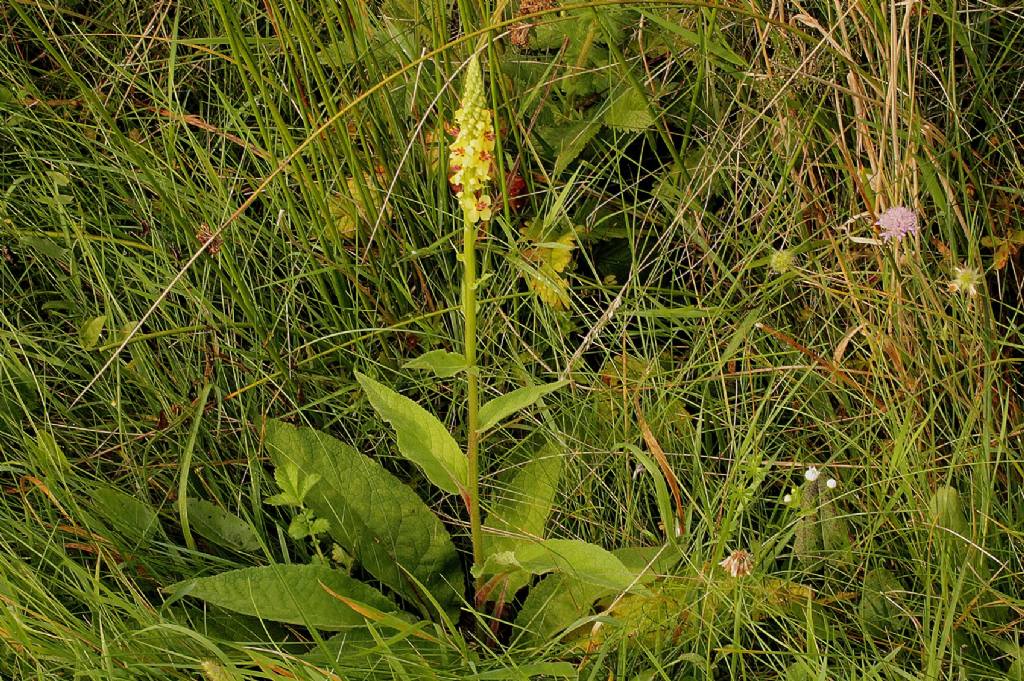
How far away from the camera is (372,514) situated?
4.88 feet

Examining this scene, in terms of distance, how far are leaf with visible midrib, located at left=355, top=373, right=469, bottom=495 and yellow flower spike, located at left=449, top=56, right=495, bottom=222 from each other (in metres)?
0.34

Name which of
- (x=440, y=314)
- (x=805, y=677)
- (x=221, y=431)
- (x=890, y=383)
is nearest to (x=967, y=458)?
(x=890, y=383)

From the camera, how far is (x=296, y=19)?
4.71ft

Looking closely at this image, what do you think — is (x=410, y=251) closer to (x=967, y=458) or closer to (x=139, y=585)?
(x=139, y=585)

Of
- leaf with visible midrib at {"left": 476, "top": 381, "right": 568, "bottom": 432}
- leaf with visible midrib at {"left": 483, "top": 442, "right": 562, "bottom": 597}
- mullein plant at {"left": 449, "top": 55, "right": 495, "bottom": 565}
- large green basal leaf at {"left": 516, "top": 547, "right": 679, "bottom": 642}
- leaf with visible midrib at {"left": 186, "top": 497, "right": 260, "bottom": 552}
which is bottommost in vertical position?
large green basal leaf at {"left": 516, "top": 547, "right": 679, "bottom": 642}

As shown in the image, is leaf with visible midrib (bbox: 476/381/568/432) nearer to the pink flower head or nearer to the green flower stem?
the green flower stem

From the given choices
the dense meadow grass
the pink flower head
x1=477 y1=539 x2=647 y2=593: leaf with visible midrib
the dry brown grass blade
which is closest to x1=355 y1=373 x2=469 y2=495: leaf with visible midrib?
the dense meadow grass

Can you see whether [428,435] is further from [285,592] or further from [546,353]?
[546,353]

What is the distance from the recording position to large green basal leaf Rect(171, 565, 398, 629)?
1.28 metres

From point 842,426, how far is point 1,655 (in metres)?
1.21

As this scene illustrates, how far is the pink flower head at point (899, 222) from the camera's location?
1359 mm

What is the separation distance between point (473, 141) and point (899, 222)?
0.67m

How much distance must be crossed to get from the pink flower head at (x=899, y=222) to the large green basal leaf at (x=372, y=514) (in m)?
0.78

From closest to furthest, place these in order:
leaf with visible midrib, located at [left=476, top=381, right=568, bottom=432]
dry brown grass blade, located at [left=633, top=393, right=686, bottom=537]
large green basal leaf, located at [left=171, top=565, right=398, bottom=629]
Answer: leaf with visible midrib, located at [left=476, top=381, right=568, bottom=432] < large green basal leaf, located at [left=171, top=565, right=398, bottom=629] < dry brown grass blade, located at [left=633, top=393, right=686, bottom=537]
